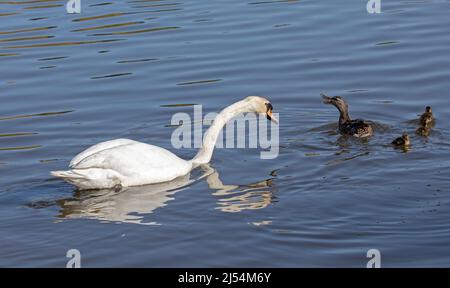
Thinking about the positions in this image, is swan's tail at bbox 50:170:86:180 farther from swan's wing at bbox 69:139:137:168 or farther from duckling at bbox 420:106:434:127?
duckling at bbox 420:106:434:127

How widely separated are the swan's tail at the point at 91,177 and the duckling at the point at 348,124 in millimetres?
3762

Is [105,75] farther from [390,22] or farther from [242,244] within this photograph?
[242,244]

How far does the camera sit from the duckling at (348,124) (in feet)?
49.8

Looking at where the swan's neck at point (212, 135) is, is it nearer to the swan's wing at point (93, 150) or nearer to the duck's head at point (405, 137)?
the swan's wing at point (93, 150)

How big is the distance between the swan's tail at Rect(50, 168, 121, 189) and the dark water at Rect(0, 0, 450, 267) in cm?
14

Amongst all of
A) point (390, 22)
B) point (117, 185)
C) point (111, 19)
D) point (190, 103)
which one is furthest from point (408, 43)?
point (117, 185)

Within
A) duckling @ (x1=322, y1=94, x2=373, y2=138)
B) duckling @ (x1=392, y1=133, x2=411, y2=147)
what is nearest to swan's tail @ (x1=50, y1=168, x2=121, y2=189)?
duckling @ (x1=322, y1=94, x2=373, y2=138)

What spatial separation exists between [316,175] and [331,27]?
25.9ft

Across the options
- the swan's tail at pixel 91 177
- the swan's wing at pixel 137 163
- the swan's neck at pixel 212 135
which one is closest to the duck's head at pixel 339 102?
the swan's neck at pixel 212 135

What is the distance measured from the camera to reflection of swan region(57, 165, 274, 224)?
1233 centimetres

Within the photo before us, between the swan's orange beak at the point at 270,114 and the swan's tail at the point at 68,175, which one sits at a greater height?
the swan's orange beak at the point at 270,114

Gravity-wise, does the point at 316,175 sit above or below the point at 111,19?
below

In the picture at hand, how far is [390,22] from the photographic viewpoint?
21281 mm

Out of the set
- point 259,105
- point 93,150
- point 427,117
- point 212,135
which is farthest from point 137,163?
point 427,117
